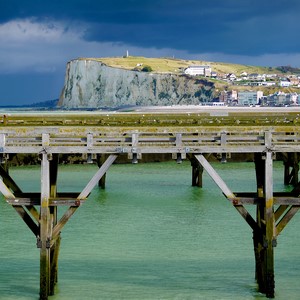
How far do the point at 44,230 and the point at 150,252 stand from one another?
19.0 feet

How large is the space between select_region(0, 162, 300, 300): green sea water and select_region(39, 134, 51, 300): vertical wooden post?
2.55 ft

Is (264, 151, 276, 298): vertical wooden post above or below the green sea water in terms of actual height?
above

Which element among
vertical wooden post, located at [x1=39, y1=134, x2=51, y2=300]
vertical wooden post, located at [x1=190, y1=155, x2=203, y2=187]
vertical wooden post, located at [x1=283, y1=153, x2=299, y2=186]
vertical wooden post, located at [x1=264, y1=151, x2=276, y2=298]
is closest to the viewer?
vertical wooden post, located at [x1=39, y1=134, x2=51, y2=300]

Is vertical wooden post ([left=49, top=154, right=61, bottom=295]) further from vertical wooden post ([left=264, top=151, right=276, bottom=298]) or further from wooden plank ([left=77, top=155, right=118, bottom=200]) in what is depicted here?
vertical wooden post ([left=264, top=151, right=276, bottom=298])

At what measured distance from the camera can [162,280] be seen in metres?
23.2

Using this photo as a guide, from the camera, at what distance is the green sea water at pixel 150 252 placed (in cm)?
2245

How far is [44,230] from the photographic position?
21516mm

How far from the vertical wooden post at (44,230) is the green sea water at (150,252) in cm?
78

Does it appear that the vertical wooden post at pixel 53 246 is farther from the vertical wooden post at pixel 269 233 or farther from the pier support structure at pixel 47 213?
the vertical wooden post at pixel 269 233

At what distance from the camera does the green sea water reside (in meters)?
22.5

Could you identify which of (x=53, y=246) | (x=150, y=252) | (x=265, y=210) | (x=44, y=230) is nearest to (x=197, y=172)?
(x=150, y=252)

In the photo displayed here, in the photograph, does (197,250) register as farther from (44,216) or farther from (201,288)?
(44,216)

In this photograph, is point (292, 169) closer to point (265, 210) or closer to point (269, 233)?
point (265, 210)

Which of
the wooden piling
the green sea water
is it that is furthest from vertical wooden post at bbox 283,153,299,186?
the wooden piling
